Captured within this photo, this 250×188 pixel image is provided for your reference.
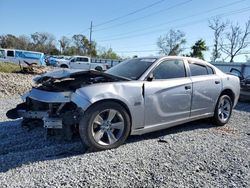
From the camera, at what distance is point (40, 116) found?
14.5 feet

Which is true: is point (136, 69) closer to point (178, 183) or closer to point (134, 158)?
point (134, 158)

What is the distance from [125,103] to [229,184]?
1.85 meters

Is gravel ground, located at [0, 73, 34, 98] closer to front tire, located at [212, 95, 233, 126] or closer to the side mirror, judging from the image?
the side mirror

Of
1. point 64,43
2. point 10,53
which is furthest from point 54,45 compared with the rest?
point 10,53

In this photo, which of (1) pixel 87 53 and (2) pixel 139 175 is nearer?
(2) pixel 139 175

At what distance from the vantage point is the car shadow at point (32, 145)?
3.83 metres

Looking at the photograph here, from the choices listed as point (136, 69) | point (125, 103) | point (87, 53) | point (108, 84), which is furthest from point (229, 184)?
point (87, 53)

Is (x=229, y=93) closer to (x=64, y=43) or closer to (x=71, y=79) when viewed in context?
(x=71, y=79)

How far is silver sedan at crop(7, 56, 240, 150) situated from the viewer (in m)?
4.06

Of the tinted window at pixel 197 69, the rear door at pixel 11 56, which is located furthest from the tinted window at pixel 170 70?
the rear door at pixel 11 56

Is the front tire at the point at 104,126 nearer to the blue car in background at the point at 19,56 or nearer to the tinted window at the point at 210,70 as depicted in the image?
the tinted window at the point at 210,70

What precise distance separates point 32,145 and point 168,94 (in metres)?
2.45

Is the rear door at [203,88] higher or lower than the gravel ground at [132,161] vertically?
higher

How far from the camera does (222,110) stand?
6.08 m
